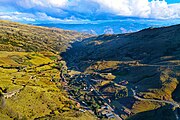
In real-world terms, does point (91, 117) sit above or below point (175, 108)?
below

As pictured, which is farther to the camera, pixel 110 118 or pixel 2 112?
pixel 110 118

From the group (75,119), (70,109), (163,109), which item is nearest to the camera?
(75,119)

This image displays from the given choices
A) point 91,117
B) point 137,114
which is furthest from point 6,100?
point 137,114

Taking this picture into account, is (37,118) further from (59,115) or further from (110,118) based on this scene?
(110,118)

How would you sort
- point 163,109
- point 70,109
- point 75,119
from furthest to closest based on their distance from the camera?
point 70,109 < point 163,109 < point 75,119

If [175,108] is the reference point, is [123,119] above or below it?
below

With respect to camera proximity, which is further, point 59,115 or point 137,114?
point 137,114

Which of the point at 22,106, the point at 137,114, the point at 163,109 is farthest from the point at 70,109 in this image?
the point at 163,109

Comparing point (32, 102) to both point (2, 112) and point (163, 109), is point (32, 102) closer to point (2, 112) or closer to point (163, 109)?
point (2, 112)
